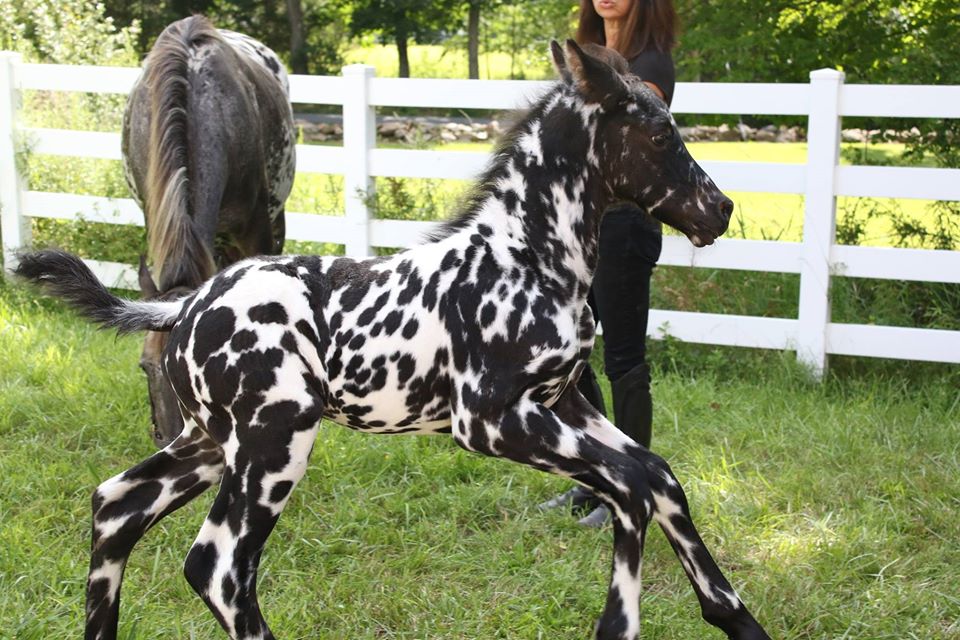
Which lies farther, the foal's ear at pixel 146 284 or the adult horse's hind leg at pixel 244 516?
the foal's ear at pixel 146 284

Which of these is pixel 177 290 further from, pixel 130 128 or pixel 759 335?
pixel 759 335

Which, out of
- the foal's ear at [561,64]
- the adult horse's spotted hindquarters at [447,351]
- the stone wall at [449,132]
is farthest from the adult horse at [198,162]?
the stone wall at [449,132]

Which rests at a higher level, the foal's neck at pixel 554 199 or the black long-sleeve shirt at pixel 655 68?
the black long-sleeve shirt at pixel 655 68

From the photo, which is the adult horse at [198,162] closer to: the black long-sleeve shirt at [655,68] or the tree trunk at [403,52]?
the black long-sleeve shirt at [655,68]

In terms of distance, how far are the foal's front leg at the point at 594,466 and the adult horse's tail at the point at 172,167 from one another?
1.64 m

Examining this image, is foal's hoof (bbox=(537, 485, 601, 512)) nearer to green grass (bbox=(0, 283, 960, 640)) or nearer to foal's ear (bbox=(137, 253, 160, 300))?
green grass (bbox=(0, 283, 960, 640))

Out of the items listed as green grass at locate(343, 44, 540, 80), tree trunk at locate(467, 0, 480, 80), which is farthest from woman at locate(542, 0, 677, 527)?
green grass at locate(343, 44, 540, 80)

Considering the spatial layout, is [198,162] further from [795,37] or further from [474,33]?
[474,33]

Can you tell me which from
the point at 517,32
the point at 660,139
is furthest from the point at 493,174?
the point at 517,32

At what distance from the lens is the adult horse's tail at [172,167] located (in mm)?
4188

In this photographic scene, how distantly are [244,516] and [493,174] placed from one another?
1234 millimetres

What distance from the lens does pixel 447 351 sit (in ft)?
10.0

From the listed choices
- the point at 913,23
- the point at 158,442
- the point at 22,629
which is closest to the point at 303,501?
the point at 158,442

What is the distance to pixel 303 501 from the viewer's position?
4555 millimetres
